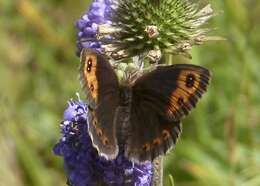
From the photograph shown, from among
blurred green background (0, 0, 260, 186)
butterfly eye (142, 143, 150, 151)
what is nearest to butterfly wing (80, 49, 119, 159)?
butterfly eye (142, 143, 150, 151)

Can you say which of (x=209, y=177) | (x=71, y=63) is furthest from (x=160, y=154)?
(x=71, y=63)

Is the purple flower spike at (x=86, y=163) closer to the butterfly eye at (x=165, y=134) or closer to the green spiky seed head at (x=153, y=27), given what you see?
the butterfly eye at (x=165, y=134)

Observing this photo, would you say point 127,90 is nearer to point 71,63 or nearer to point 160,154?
point 160,154

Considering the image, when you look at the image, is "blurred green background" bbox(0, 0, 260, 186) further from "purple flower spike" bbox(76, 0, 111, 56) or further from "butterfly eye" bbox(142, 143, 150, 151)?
"butterfly eye" bbox(142, 143, 150, 151)

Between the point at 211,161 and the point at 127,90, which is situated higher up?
the point at 127,90

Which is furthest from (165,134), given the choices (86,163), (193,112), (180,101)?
(193,112)

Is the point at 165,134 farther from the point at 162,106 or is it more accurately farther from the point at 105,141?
the point at 105,141

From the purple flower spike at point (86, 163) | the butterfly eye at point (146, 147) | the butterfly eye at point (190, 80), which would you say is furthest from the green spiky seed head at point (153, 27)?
the butterfly eye at point (146, 147)
